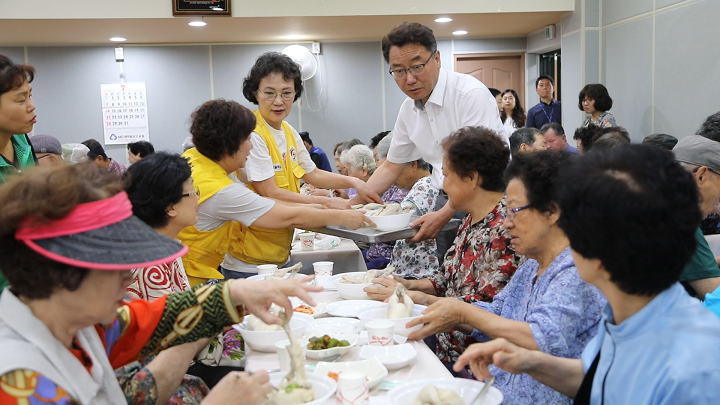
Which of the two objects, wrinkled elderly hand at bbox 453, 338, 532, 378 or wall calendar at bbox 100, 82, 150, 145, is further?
wall calendar at bbox 100, 82, 150, 145

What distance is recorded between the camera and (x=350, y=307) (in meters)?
2.37

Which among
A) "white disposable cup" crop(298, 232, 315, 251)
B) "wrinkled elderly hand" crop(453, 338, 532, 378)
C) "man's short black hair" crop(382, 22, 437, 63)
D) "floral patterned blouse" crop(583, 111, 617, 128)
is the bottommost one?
"white disposable cup" crop(298, 232, 315, 251)

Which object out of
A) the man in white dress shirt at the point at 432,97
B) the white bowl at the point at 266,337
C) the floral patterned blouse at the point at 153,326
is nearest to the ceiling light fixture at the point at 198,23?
the man in white dress shirt at the point at 432,97

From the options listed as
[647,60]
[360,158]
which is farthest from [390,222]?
[647,60]

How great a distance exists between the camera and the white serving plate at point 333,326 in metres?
2.05

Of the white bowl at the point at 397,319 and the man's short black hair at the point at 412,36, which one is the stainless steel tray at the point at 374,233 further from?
the man's short black hair at the point at 412,36

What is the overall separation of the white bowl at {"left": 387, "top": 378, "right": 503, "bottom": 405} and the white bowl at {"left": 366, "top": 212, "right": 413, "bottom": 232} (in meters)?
1.41

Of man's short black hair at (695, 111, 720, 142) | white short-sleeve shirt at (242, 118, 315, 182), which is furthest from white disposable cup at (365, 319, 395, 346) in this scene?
man's short black hair at (695, 111, 720, 142)

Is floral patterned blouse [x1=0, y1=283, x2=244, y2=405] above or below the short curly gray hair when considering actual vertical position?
below

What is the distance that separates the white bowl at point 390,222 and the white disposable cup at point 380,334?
1.08 metres

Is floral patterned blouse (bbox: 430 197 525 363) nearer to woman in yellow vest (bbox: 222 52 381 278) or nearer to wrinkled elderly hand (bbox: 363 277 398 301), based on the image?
wrinkled elderly hand (bbox: 363 277 398 301)

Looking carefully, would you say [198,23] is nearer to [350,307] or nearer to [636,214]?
[350,307]

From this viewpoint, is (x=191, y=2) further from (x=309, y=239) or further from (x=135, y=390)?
(x=135, y=390)

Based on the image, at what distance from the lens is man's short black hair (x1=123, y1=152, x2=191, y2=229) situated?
2129mm
